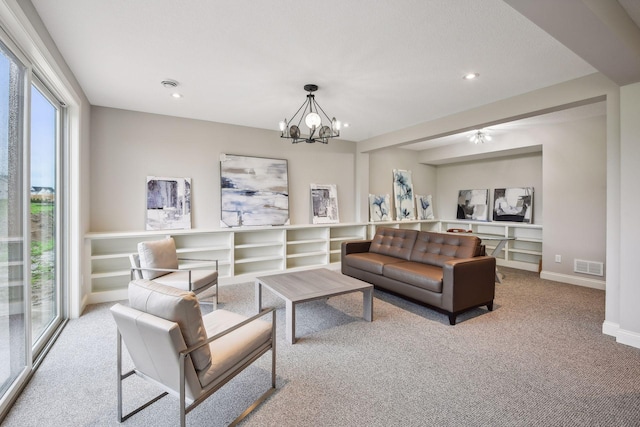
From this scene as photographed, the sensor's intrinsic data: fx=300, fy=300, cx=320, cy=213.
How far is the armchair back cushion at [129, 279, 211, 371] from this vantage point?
1525 mm

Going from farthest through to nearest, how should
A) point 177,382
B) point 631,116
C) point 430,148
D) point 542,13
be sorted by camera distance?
point 430,148
point 631,116
point 542,13
point 177,382

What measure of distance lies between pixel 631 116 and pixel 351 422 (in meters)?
3.48

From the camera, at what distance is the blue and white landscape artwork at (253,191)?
4895 mm

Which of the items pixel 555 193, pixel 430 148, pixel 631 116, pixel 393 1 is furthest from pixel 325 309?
pixel 430 148

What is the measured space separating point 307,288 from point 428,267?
Result: 166cm

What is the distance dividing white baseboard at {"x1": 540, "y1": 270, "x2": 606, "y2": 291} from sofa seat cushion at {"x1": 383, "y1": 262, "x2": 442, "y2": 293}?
263 centimetres

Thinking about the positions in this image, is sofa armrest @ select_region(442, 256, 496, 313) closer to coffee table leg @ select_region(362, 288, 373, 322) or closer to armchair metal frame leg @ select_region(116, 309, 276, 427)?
coffee table leg @ select_region(362, 288, 373, 322)

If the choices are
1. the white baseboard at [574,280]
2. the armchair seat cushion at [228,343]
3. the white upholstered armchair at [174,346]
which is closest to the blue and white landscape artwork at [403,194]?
the white baseboard at [574,280]

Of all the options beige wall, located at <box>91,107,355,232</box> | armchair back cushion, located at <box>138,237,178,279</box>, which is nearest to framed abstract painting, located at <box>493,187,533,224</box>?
beige wall, located at <box>91,107,355,232</box>

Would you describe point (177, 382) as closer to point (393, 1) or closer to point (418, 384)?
point (418, 384)

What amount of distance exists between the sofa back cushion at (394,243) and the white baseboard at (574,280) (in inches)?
99.9

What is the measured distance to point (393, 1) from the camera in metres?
1.95

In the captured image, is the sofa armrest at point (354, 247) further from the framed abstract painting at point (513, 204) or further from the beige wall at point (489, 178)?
the beige wall at point (489, 178)

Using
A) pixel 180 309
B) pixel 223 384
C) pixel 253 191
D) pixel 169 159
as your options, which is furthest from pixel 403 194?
pixel 180 309
